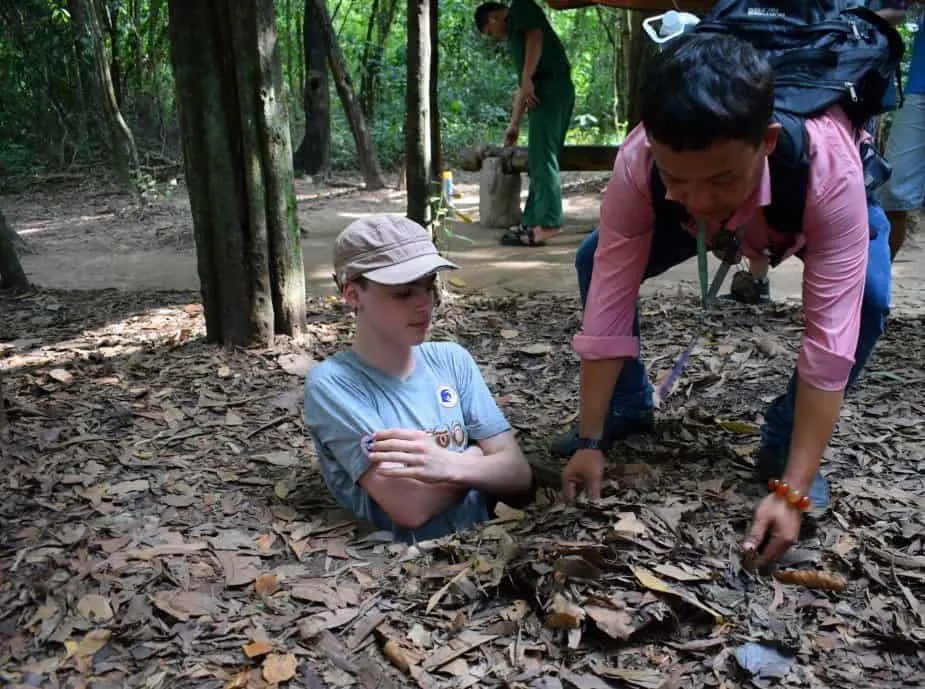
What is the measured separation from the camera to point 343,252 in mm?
2332

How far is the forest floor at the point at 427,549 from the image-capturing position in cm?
176

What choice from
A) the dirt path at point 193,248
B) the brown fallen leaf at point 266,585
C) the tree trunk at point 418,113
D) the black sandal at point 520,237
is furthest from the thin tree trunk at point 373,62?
the brown fallen leaf at point 266,585

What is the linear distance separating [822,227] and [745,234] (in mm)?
200

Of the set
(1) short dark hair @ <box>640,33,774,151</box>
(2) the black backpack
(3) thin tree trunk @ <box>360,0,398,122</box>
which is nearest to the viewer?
(1) short dark hair @ <box>640,33,774,151</box>

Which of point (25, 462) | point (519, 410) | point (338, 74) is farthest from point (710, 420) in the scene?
point (338, 74)

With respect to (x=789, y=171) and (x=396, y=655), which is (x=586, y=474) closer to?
(x=396, y=655)

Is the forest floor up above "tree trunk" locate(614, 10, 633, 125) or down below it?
below

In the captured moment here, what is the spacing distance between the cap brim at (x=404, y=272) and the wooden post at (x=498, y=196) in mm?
5729

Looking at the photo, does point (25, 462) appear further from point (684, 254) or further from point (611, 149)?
point (611, 149)

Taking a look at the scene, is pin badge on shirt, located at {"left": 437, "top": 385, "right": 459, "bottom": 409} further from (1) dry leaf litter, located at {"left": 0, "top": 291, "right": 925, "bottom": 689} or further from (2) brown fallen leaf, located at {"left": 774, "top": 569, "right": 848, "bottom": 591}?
(2) brown fallen leaf, located at {"left": 774, "top": 569, "right": 848, "bottom": 591}

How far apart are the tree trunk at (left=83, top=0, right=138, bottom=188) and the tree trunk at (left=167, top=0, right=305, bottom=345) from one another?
7137 millimetres

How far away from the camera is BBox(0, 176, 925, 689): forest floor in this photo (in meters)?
1.76

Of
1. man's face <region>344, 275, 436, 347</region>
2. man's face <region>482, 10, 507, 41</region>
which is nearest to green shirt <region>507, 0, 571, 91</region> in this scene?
man's face <region>482, 10, 507, 41</region>

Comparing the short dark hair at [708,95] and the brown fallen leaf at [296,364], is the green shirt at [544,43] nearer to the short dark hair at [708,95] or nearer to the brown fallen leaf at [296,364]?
the brown fallen leaf at [296,364]
